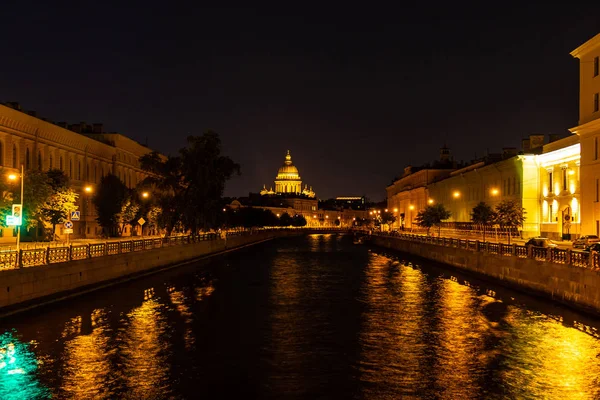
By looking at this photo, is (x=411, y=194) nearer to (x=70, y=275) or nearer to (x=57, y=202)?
(x=57, y=202)

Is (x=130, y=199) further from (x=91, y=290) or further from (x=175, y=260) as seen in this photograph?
(x=91, y=290)

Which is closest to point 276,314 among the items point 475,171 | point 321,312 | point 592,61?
point 321,312

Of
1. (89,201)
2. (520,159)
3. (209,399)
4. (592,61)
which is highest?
(592,61)

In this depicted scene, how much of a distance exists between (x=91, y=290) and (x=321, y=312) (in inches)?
425

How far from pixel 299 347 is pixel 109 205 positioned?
54736 millimetres

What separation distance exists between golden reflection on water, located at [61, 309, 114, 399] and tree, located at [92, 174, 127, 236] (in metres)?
48.1

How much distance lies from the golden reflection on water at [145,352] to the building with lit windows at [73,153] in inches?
1266

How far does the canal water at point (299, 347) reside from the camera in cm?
1512

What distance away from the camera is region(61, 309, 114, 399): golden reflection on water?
14.8 meters

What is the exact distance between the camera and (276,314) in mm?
26172

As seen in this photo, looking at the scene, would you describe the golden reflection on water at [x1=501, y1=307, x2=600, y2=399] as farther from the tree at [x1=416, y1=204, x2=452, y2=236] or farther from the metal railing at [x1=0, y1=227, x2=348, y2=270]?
the tree at [x1=416, y1=204, x2=452, y2=236]

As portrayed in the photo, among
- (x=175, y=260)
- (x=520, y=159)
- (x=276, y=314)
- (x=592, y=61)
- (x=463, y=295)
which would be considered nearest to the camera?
(x=276, y=314)

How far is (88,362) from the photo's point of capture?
1739 centimetres

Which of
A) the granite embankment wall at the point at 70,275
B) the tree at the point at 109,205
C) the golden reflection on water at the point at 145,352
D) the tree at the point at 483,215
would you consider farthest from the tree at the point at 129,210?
the golden reflection on water at the point at 145,352
